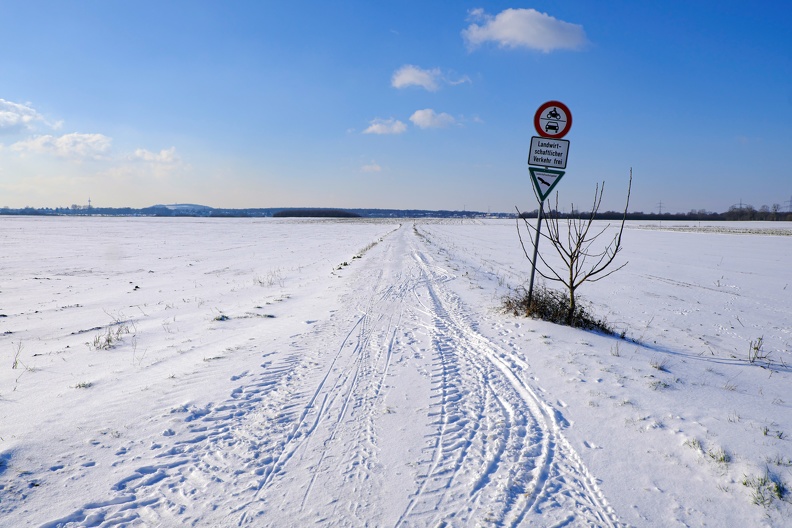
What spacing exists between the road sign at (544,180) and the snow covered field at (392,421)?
2331mm

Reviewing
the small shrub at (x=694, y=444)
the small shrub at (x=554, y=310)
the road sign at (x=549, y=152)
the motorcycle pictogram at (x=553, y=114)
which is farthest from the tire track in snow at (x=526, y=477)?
the motorcycle pictogram at (x=553, y=114)

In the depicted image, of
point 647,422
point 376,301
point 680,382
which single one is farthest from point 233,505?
point 376,301

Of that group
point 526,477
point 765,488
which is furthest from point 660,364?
point 526,477

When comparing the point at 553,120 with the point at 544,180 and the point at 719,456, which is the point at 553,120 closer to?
the point at 544,180

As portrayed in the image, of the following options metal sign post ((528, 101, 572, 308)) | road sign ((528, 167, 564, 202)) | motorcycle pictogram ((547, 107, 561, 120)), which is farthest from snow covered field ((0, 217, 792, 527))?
motorcycle pictogram ((547, 107, 561, 120))

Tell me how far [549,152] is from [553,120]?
569 mm

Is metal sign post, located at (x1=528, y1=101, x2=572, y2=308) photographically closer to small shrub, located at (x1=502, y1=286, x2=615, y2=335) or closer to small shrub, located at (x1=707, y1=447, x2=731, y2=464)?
small shrub, located at (x1=502, y1=286, x2=615, y2=335)

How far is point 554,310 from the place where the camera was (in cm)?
773

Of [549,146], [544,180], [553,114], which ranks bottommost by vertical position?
[544,180]

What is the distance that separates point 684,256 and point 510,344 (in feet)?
82.4

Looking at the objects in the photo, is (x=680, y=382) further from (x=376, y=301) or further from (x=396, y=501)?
(x=376, y=301)

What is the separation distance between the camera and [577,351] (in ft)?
20.0

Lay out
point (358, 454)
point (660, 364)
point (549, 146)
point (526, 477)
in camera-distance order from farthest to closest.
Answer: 1. point (549, 146)
2. point (660, 364)
3. point (358, 454)
4. point (526, 477)

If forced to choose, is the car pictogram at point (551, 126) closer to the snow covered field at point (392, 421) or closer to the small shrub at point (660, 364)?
the snow covered field at point (392, 421)
